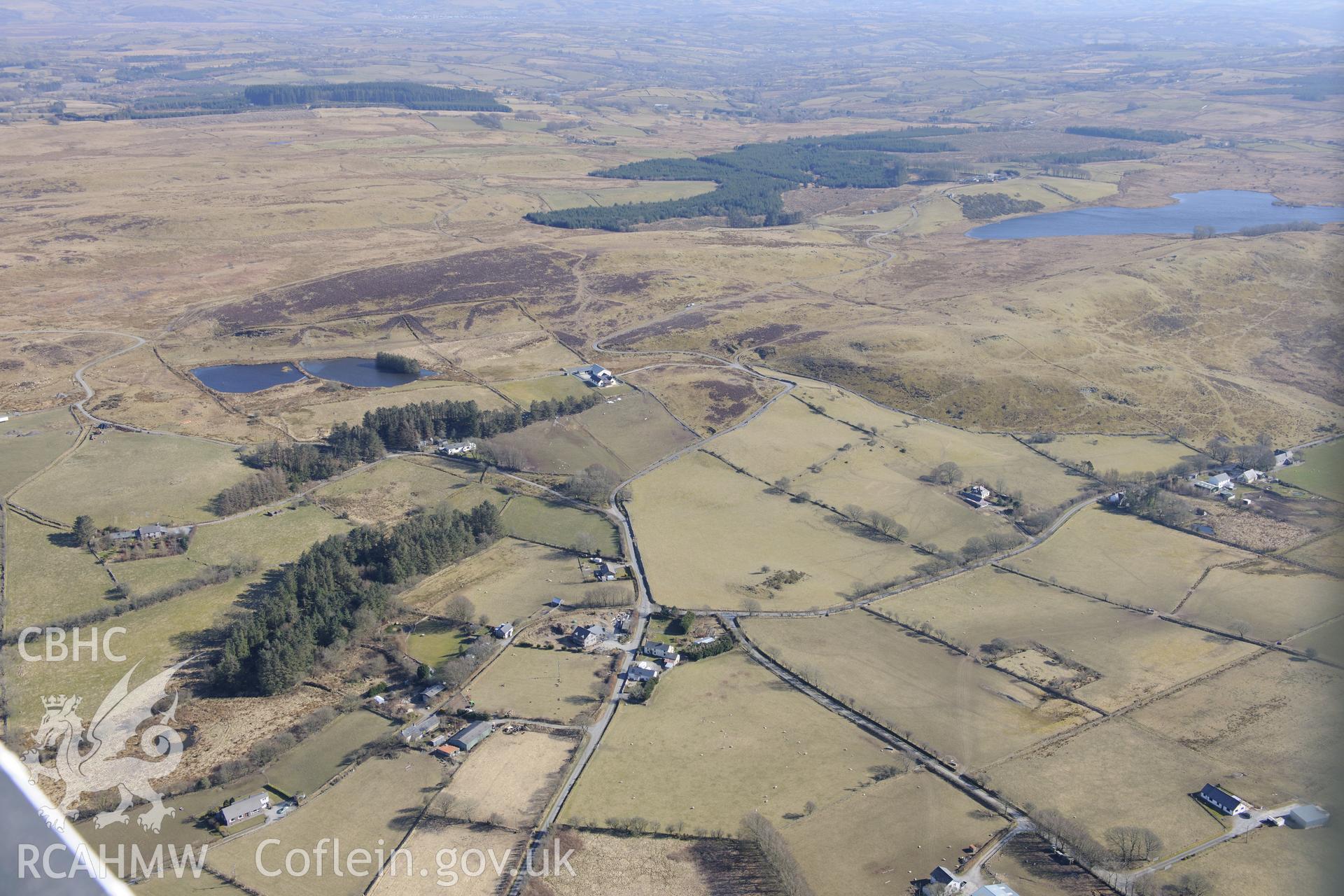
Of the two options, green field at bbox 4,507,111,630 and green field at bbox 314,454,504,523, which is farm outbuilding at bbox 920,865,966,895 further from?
green field at bbox 4,507,111,630

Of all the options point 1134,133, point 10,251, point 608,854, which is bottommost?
point 608,854

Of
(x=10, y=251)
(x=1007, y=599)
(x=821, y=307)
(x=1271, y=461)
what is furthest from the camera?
(x=10, y=251)

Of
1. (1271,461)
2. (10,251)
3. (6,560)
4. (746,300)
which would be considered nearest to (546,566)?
(6,560)

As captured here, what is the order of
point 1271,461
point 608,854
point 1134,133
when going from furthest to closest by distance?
point 1134,133
point 1271,461
point 608,854

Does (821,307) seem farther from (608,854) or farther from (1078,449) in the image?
(608,854)

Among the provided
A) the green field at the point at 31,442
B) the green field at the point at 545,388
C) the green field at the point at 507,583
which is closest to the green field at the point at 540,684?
the green field at the point at 507,583

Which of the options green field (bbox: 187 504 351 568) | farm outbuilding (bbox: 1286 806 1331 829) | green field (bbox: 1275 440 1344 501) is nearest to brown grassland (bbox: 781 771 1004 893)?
farm outbuilding (bbox: 1286 806 1331 829)
